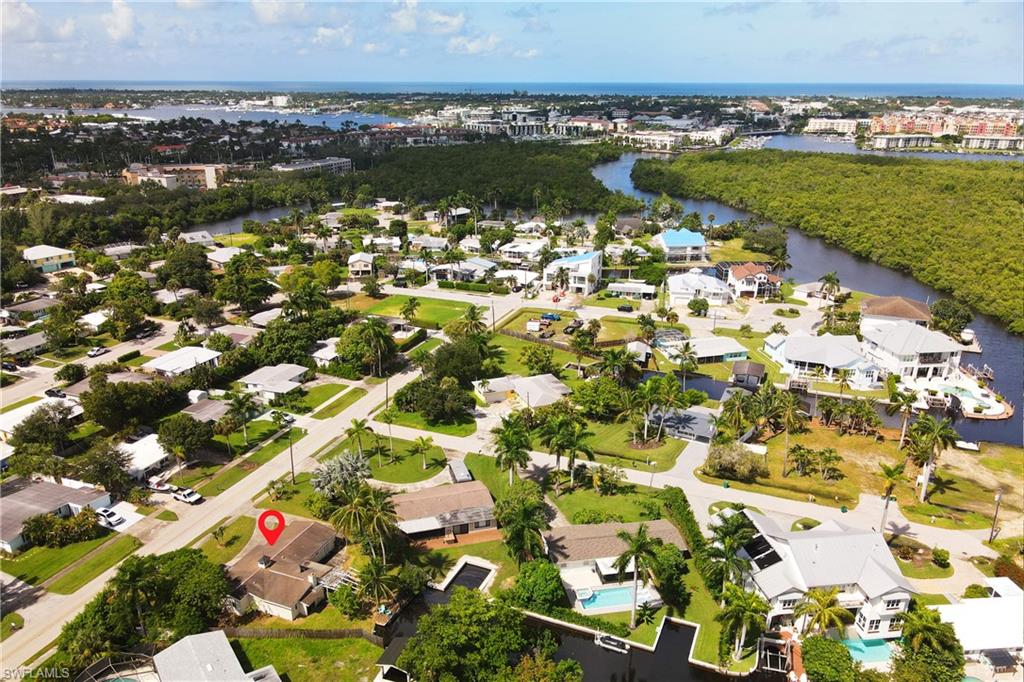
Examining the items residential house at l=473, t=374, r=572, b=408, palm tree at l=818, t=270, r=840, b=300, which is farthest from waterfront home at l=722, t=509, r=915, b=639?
palm tree at l=818, t=270, r=840, b=300

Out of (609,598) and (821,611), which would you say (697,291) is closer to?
(609,598)

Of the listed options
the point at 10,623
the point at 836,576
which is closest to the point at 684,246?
the point at 836,576

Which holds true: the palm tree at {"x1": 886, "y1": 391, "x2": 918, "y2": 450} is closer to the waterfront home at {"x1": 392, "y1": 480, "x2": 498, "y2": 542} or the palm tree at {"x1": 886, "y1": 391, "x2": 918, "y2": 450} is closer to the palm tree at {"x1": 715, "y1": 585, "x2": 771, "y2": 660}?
the palm tree at {"x1": 715, "y1": 585, "x2": 771, "y2": 660}

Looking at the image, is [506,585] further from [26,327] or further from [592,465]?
[26,327]

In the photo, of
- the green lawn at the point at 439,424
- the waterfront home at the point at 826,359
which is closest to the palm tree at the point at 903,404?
the waterfront home at the point at 826,359

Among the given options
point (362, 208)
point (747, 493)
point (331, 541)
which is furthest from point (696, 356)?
point (362, 208)

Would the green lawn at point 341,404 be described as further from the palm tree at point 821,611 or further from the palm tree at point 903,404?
the palm tree at point 903,404
